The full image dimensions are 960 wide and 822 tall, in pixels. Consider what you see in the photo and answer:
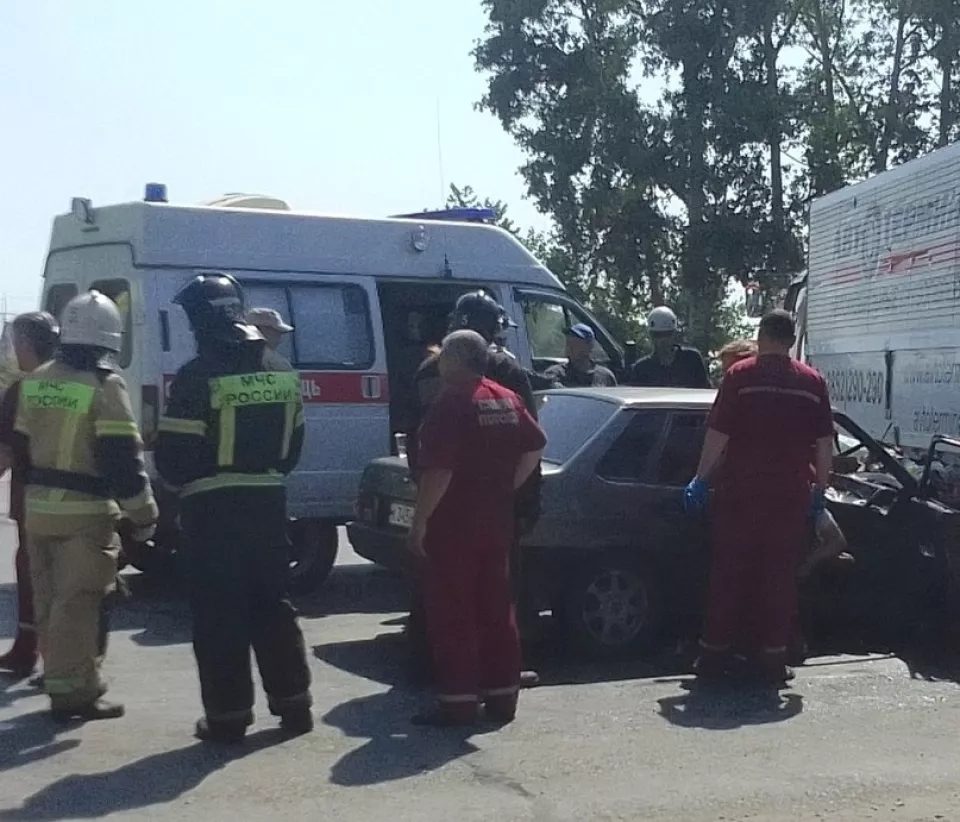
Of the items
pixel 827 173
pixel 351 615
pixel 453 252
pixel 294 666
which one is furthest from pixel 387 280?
pixel 827 173

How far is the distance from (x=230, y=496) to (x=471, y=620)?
1.26 meters

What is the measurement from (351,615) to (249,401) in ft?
12.9

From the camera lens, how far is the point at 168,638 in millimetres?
8836

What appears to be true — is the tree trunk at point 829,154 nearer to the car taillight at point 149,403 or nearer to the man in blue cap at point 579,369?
the man in blue cap at point 579,369

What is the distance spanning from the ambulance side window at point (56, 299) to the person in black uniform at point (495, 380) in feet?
13.4

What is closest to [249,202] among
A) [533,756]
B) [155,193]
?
[155,193]

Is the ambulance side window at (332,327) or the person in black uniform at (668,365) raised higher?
the ambulance side window at (332,327)

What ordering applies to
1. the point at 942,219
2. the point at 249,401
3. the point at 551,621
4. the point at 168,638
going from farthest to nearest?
the point at 942,219, the point at 551,621, the point at 168,638, the point at 249,401

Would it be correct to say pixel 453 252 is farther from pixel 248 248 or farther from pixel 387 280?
pixel 248 248

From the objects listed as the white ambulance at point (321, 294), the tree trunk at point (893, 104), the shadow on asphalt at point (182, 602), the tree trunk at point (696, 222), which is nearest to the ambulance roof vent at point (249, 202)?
the white ambulance at point (321, 294)

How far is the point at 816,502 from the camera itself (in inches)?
307

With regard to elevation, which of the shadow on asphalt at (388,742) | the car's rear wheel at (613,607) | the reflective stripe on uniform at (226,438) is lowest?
the shadow on asphalt at (388,742)

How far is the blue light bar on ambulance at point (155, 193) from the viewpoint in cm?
1000

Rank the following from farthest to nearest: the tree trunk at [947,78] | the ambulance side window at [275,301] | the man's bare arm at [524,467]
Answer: the tree trunk at [947,78] → the ambulance side window at [275,301] → the man's bare arm at [524,467]
